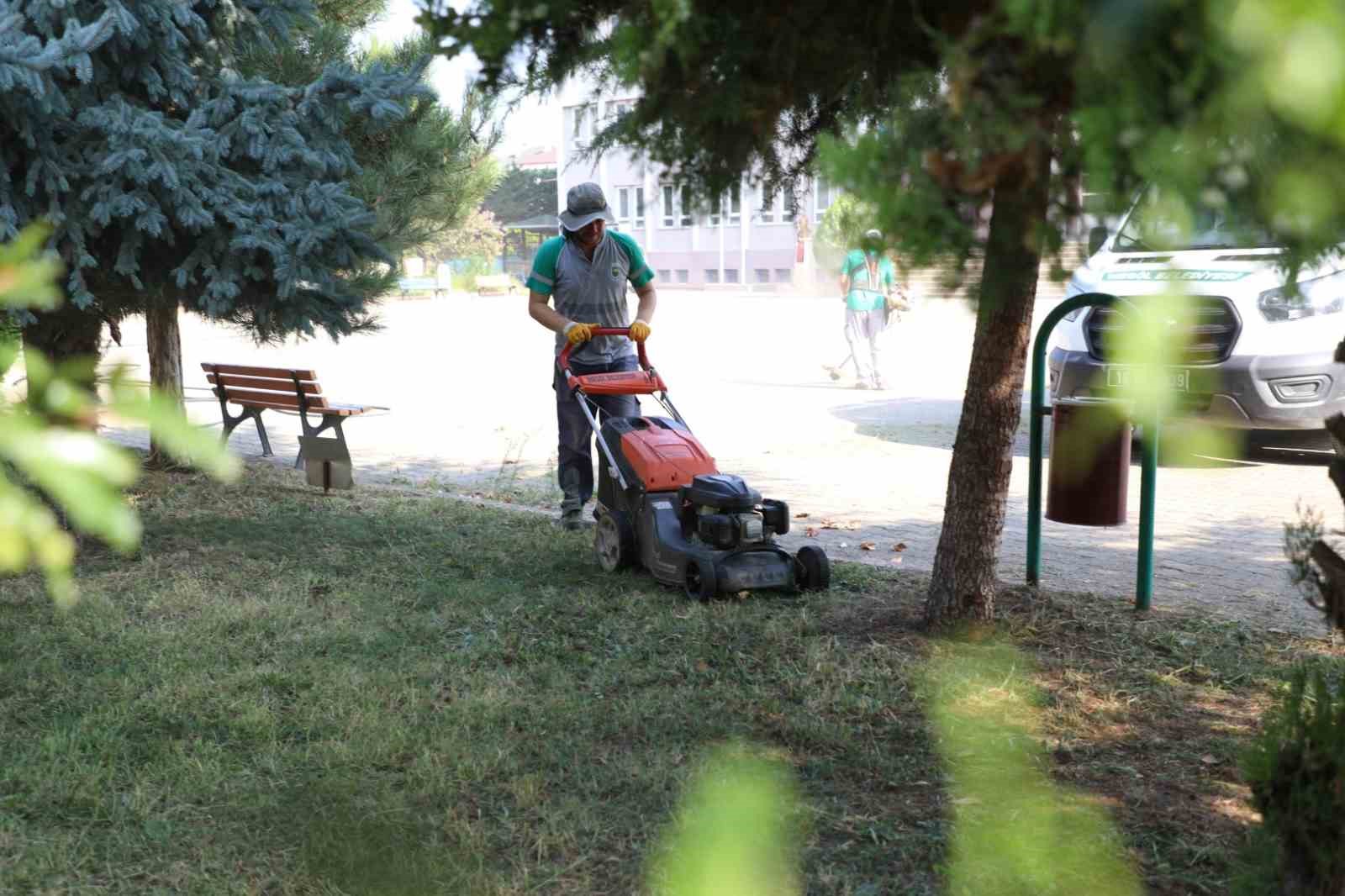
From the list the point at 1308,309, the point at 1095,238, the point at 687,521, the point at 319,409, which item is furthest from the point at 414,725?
the point at 1308,309

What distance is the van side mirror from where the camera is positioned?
1.81 metres

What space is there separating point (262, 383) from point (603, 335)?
183 inches

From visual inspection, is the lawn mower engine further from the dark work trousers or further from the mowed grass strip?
the dark work trousers

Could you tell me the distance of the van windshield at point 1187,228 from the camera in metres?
1.47

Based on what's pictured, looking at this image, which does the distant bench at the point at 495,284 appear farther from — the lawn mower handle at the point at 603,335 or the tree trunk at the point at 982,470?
the tree trunk at the point at 982,470

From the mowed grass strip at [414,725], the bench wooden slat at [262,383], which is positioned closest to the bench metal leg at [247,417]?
the bench wooden slat at [262,383]

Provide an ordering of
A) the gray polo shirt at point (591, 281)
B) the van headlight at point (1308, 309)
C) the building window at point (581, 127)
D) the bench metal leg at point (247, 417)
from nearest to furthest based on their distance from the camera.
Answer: the building window at point (581, 127) → the gray polo shirt at point (591, 281) → the van headlight at point (1308, 309) → the bench metal leg at point (247, 417)

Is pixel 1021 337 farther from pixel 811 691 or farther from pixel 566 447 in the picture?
pixel 566 447

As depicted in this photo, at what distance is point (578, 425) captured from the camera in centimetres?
745

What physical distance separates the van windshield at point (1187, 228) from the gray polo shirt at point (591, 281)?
565 centimetres

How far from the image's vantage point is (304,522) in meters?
8.00

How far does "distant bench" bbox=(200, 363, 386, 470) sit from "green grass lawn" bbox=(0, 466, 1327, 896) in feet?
10.8

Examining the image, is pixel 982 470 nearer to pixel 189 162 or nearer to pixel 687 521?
pixel 687 521

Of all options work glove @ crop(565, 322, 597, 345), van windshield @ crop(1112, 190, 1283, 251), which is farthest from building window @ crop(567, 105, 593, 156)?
van windshield @ crop(1112, 190, 1283, 251)
